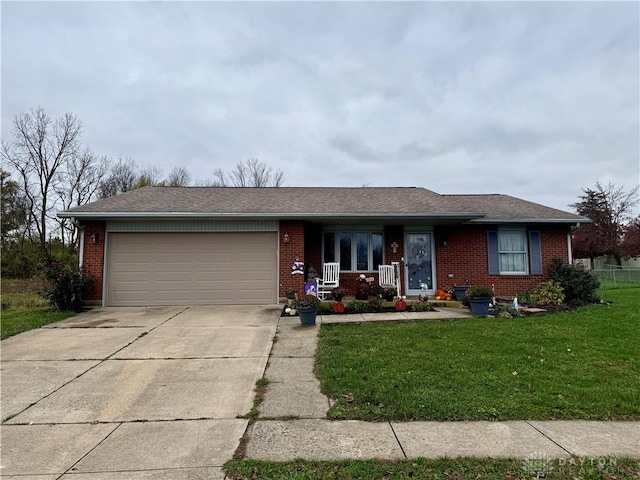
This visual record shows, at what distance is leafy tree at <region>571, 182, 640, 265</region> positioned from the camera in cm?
2761

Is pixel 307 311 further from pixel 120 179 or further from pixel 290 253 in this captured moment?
pixel 120 179

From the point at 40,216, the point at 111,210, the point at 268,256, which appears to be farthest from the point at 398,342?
the point at 40,216

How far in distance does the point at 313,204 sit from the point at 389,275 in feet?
10.8

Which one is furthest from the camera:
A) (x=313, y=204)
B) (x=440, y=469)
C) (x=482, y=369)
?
(x=313, y=204)

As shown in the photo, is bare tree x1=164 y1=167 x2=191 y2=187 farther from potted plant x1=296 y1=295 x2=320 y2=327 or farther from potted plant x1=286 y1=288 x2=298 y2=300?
potted plant x1=296 y1=295 x2=320 y2=327

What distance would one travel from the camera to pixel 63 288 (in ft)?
31.5

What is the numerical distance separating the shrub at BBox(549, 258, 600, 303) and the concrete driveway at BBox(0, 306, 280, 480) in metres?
8.73

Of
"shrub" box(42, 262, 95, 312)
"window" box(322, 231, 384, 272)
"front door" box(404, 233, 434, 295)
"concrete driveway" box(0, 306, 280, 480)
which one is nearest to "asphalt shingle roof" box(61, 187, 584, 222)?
"window" box(322, 231, 384, 272)

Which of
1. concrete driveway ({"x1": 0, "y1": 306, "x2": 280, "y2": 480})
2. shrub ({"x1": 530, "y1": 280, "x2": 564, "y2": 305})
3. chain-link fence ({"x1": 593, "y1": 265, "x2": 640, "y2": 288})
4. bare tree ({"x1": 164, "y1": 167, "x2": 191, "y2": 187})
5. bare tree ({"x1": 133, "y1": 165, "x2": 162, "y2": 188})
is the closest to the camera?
concrete driveway ({"x1": 0, "y1": 306, "x2": 280, "y2": 480})

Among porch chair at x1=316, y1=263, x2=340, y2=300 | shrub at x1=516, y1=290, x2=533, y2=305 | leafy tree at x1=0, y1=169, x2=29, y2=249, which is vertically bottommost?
shrub at x1=516, y1=290, x2=533, y2=305

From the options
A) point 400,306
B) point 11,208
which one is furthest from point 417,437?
point 11,208

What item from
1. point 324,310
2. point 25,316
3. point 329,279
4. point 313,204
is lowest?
point 25,316

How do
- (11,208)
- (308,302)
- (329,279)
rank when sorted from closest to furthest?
(308,302) → (329,279) → (11,208)

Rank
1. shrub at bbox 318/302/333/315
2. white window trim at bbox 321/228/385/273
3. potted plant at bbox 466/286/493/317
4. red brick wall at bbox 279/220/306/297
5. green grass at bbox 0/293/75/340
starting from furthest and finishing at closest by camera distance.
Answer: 1. white window trim at bbox 321/228/385/273
2. red brick wall at bbox 279/220/306/297
3. shrub at bbox 318/302/333/315
4. potted plant at bbox 466/286/493/317
5. green grass at bbox 0/293/75/340
